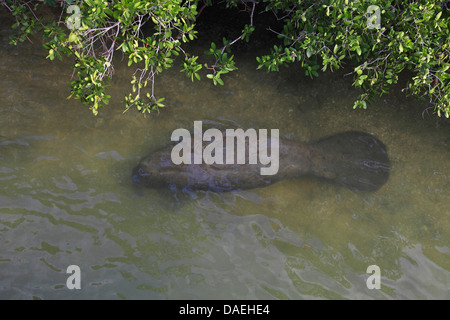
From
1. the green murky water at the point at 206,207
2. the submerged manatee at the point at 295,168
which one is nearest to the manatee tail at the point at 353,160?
the submerged manatee at the point at 295,168

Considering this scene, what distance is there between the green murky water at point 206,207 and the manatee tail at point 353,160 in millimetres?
143

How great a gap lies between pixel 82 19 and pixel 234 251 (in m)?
3.20

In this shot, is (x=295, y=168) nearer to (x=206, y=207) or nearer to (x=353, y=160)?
(x=353, y=160)

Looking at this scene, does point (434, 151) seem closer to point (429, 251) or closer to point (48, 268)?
point (429, 251)

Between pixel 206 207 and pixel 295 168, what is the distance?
1.48m

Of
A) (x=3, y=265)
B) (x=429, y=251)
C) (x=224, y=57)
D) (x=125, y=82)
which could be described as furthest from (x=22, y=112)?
(x=429, y=251)

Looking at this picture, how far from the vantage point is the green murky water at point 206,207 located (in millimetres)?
4930

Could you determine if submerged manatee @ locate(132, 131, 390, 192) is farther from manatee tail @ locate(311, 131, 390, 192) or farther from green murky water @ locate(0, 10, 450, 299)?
green murky water @ locate(0, 10, 450, 299)

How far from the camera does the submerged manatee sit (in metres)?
5.95

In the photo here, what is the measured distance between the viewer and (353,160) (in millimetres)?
6281

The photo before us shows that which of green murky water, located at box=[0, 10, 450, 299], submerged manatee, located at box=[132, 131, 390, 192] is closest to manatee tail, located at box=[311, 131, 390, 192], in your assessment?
submerged manatee, located at box=[132, 131, 390, 192]

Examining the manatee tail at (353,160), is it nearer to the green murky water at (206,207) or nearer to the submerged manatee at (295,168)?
the submerged manatee at (295,168)

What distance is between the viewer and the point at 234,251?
5.23 m

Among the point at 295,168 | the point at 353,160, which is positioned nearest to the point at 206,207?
the point at 295,168
